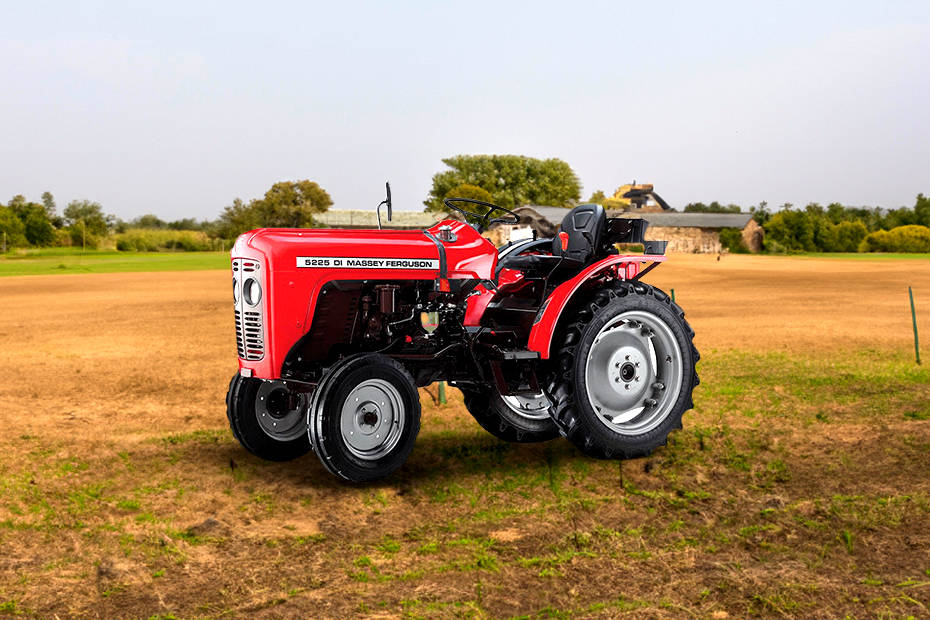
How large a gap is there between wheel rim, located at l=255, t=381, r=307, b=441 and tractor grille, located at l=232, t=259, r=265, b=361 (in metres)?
0.62

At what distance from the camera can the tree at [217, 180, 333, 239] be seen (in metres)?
59.5

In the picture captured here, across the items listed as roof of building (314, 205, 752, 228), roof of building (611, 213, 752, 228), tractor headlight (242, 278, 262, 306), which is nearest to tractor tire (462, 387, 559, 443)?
tractor headlight (242, 278, 262, 306)

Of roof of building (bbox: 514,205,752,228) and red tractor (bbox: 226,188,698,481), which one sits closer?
red tractor (bbox: 226,188,698,481)

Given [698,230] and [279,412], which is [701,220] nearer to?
[698,230]

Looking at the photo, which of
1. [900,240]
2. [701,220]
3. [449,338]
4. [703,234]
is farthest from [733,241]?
[449,338]

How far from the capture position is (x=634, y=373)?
6500mm

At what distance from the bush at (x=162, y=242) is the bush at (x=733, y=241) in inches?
1744

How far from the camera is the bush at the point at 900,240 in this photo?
69.6m

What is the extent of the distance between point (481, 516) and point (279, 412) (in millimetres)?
1911

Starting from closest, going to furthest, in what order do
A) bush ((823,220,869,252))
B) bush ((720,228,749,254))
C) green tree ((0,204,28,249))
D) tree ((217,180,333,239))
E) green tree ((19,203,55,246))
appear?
tree ((217,180,333,239)), green tree ((0,204,28,249)), bush ((823,220,869,252)), bush ((720,228,749,254)), green tree ((19,203,55,246))

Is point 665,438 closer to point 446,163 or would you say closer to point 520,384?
point 520,384

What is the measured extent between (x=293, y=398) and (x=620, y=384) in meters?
2.39

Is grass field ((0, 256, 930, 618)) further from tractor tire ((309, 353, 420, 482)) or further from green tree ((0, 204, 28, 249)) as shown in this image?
green tree ((0, 204, 28, 249))

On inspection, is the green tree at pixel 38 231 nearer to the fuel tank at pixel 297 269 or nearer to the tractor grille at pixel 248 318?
the tractor grille at pixel 248 318
